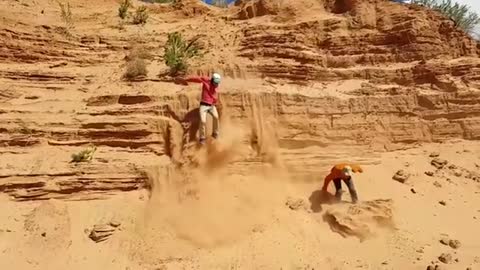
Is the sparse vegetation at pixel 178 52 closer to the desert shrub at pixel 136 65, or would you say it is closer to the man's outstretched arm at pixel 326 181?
the desert shrub at pixel 136 65

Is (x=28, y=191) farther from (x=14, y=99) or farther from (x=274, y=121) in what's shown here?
(x=274, y=121)

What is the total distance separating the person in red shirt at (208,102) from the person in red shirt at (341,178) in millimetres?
2082

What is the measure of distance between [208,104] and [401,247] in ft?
13.1

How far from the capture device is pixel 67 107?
1047cm

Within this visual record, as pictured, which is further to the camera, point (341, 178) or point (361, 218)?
point (341, 178)

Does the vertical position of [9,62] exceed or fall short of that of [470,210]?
it exceeds it

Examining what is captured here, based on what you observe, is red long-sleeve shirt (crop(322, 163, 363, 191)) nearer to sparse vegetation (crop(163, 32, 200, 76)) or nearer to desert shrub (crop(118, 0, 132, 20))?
sparse vegetation (crop(163, 32, 200, 76))

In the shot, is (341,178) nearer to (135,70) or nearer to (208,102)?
(208,102)

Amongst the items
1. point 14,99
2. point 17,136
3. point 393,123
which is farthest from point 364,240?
point 14,99

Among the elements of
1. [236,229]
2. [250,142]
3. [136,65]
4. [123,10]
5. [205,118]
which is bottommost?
[236,229]

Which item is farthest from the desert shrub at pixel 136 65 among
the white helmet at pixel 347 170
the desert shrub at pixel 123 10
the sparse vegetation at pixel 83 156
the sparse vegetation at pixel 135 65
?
the white helmet at pixel 347 170

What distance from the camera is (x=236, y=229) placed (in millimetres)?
9344

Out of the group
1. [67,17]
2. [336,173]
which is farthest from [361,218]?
[67,17]

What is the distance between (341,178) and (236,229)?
197 cm
